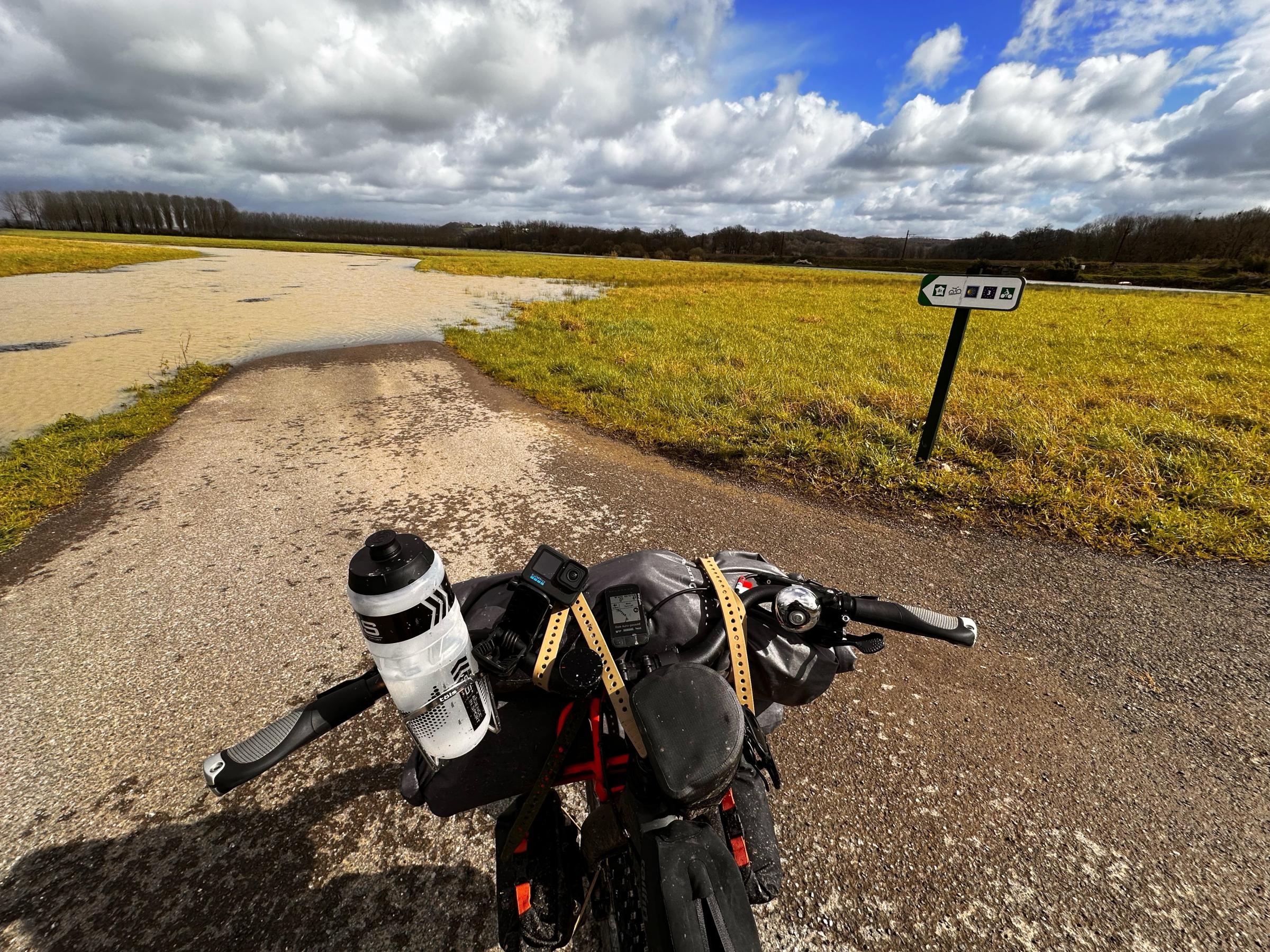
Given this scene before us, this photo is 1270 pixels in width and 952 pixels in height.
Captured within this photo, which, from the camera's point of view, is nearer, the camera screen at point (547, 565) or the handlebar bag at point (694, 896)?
the handlebar bag at point (694, 896)

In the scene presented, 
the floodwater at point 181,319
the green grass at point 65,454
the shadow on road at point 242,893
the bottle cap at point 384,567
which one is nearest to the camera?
the bottle cap at point 384,567

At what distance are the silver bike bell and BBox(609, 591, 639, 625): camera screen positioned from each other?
376 mm

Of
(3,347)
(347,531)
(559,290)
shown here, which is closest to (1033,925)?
(347,531)

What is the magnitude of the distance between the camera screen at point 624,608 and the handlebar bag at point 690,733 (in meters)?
0.28

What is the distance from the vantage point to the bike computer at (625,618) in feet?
4.22

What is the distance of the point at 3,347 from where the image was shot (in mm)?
10344

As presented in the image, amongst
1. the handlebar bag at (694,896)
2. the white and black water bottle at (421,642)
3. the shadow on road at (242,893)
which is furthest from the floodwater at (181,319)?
the handlebar bag at (694,896)

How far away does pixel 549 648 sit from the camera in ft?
4.22

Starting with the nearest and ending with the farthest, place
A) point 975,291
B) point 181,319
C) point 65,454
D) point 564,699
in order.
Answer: point 564,699 → point 975,291 → point 65,454 → point 181,319

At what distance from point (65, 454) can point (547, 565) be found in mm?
6890

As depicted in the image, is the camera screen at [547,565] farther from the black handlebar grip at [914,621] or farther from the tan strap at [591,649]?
the black handlebar grip at [914,621]

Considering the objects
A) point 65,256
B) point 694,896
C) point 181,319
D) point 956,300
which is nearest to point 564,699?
point 694,896

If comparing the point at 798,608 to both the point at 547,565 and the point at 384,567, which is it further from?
the point at 384,567

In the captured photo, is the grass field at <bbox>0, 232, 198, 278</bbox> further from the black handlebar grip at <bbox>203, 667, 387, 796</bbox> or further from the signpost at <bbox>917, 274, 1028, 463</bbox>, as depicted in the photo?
the signpost at <bbox>917, 274, 1028, 463</bbox>
